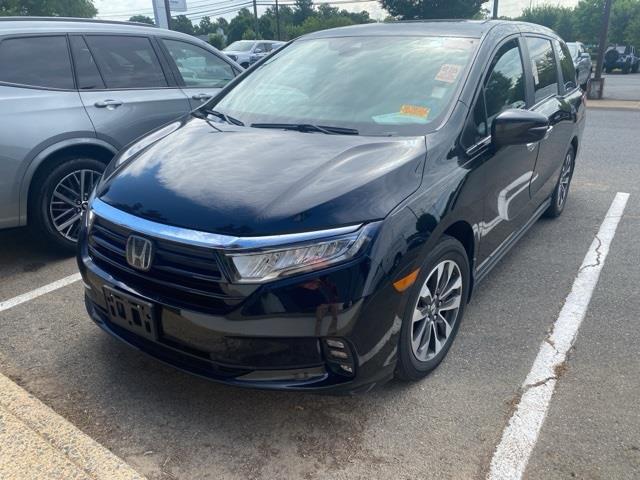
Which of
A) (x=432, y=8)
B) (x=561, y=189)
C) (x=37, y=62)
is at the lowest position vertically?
(x=561, y=189)

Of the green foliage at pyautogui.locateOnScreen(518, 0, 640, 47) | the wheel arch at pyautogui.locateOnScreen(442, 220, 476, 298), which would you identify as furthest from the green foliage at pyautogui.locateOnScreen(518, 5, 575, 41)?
the wheel arch at pyautogui.locateOnScreen(442, 220, 476, 298)

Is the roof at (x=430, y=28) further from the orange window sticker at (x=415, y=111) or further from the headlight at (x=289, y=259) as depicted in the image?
the headlight at (x=289, y=259)

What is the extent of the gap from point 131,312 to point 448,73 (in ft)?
6.73

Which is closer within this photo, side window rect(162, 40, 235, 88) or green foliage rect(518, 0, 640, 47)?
side window rect(162, 40, 235, 88)

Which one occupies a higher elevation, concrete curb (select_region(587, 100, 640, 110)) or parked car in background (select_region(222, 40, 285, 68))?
parked car in background (select_region(222, 40, 285, 68))

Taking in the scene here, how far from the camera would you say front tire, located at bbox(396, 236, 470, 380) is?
2.44m

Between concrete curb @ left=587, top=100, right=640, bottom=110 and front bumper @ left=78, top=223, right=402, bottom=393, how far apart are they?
1368cm

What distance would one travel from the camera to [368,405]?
256 cm

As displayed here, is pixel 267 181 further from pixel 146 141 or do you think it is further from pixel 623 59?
pixel 623 59

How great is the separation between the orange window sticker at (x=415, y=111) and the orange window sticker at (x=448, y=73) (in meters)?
0.25

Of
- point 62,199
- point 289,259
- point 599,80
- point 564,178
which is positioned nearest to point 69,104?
point 62,199

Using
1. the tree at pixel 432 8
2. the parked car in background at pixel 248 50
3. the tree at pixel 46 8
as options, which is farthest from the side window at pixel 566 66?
the tree at pixel 432 8

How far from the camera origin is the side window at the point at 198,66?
16.7ft

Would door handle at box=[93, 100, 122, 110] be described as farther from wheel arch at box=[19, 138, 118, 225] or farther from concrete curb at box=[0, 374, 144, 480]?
concrete curb at box=[0, 374, 144, 480]
